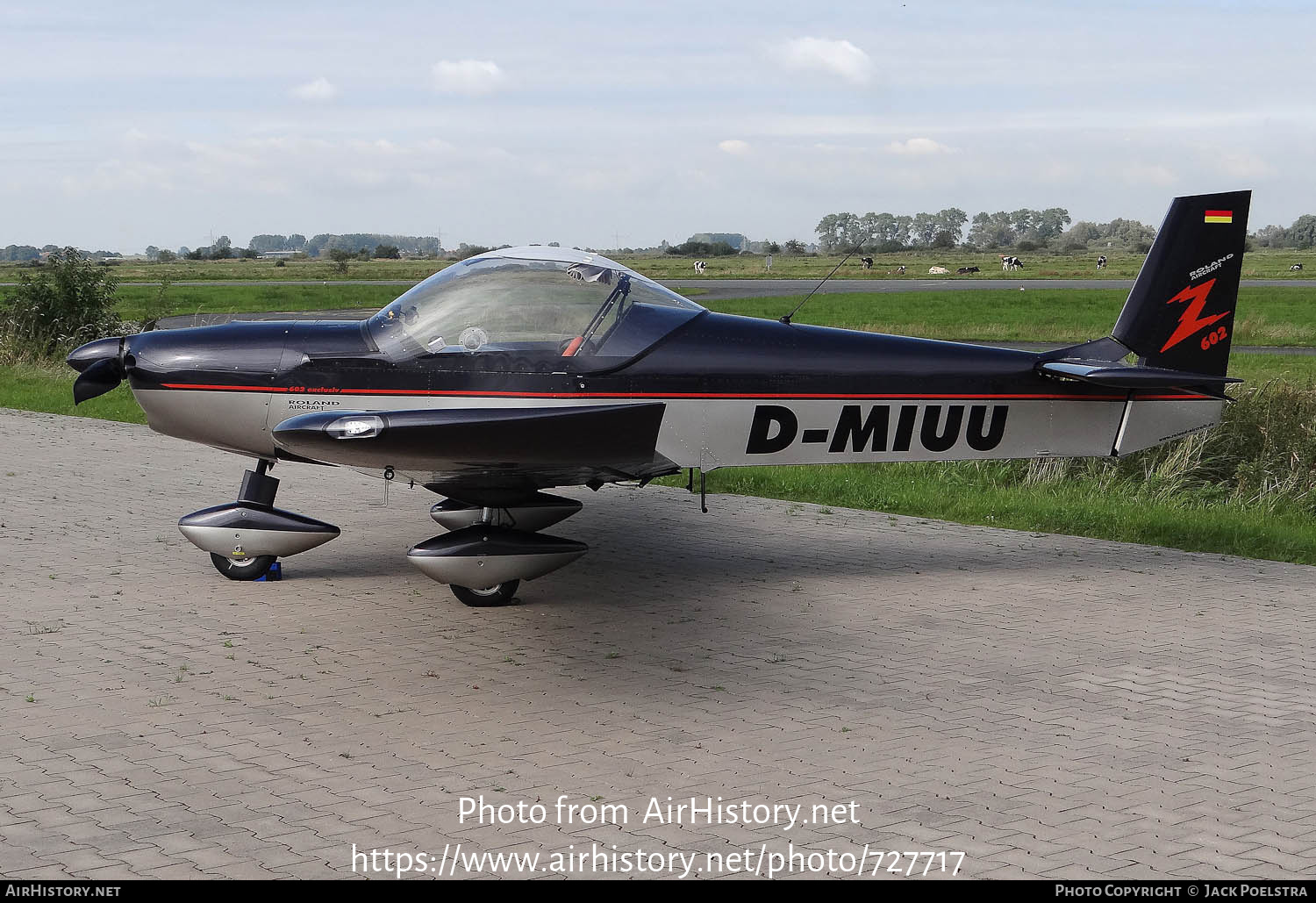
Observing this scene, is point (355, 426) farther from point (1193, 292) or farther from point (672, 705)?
Result: point (1193, 292)

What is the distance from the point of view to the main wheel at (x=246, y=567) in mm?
7969

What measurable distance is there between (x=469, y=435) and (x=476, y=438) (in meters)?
0.04

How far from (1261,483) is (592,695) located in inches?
343

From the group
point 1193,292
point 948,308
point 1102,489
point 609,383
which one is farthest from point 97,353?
point 948,308

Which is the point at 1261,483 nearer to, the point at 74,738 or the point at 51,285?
the point at 74,738

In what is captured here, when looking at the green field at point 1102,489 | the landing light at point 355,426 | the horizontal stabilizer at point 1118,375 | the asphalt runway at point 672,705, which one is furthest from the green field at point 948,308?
the landing light at point 355,426

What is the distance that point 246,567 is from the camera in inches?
314

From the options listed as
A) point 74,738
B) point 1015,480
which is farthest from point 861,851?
point 1015,480

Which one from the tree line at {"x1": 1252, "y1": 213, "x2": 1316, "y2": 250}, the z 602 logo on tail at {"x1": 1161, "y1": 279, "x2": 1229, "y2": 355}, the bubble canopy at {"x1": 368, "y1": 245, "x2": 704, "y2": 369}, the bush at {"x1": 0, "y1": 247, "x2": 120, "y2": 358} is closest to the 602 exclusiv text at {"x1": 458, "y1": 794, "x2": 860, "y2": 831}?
the bubble canopy at {"x1": 368, "y1": 245, "x2": 704, "y2": 369}

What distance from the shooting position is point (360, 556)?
28.8ft

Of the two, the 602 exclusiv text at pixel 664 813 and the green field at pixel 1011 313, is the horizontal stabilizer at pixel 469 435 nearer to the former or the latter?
the 602 exclusiv text at pixel 664 813

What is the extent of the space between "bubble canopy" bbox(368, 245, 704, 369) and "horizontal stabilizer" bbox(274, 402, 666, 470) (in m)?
1.38

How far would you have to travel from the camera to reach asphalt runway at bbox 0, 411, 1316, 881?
424 centimetres

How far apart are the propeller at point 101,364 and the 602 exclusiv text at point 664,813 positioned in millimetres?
4492
